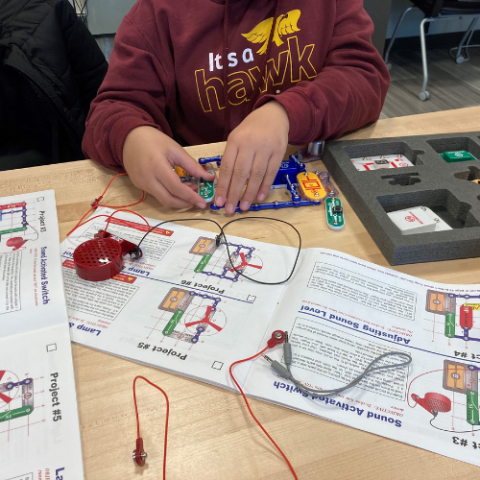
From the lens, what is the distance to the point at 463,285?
48cm

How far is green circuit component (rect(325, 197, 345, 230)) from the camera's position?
56 centimetres

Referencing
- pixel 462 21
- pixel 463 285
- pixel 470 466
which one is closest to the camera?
pixel 470 466

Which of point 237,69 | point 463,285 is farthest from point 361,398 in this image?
point 237,69

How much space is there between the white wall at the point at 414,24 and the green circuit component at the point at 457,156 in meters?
2.47

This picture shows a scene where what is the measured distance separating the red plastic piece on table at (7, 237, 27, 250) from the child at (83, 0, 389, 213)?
17 cm

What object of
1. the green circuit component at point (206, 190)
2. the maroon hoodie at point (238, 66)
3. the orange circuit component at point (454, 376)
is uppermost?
the maroon hoodie at point (238, 66)

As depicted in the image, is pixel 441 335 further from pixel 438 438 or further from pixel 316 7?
pixel 316 7

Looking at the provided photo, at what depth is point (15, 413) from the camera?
1.17 ft

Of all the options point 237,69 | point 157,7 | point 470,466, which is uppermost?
point 157,7

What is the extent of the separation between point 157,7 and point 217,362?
0.62m

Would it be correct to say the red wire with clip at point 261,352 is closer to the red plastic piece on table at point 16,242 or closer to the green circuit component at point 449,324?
the green circuit component at point 449,324

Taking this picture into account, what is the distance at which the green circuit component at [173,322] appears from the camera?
1.41 feet

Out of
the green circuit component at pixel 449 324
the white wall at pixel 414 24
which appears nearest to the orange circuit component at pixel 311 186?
the green circuit component at pixel 449 324

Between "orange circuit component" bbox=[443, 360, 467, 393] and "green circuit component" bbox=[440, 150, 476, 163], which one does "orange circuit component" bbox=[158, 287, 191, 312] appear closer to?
"orange circuit component" bbox=[443, 360, 467, 393]
